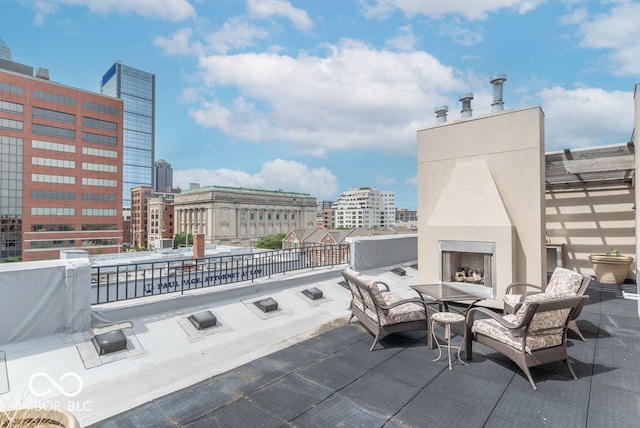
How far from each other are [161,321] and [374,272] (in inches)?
248

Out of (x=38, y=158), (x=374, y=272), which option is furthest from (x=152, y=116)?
(x=374, y=272)

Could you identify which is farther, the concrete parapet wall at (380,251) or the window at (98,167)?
the window at (98,167)

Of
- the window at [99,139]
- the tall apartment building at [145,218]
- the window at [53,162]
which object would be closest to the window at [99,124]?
the window at [99,139]

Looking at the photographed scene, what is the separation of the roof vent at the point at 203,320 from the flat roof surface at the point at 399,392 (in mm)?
984

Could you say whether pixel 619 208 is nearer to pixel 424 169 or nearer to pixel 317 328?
pixel 424 169

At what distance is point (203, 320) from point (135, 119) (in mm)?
173618

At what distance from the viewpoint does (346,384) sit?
347 cm

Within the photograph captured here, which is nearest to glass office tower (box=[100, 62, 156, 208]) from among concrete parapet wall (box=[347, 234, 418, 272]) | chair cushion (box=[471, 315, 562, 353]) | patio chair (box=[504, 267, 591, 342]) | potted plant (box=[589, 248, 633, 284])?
concrete parapet wall (box=[347, 234, 418, 272])

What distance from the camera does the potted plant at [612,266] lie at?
27.8 ft

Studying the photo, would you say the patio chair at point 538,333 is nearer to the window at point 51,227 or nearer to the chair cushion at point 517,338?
the chair cushion at point 517,338

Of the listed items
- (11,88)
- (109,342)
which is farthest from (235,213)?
(109,342)

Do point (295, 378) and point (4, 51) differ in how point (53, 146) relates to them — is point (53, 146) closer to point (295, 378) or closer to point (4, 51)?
point (295, 378)

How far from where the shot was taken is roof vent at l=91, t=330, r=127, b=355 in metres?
4.13

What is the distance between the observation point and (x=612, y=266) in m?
8.59
